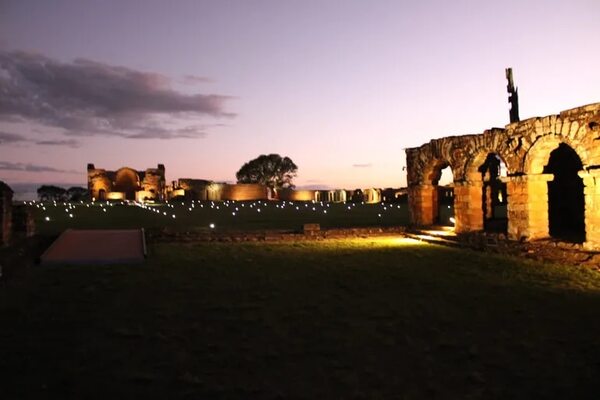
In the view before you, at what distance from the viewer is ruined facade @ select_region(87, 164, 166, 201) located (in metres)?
56.7

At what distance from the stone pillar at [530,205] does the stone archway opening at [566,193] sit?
119 inches

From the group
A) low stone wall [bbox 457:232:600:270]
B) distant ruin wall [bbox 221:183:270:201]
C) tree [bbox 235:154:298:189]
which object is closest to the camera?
low stone wall [bbox 457:232:600:270]

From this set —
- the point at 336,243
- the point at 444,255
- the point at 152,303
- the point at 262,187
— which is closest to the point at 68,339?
the point at 152,303

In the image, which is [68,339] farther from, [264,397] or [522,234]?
[522,234]

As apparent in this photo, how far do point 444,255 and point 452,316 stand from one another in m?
6.45

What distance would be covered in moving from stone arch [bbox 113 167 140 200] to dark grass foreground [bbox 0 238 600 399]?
1995 inches

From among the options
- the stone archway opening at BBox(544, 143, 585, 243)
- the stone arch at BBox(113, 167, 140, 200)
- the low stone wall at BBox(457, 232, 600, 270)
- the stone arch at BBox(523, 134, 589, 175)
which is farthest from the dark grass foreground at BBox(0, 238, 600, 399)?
the stone arch at BBox(113, 167, 140, 200)

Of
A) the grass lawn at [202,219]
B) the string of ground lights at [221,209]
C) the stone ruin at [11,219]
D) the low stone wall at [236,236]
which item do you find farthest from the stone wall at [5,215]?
the string of ground lights at [221,209]

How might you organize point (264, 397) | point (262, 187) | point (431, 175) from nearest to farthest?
point (264, 397)
point (431, 175)
point (262, 187)

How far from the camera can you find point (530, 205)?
Result: 12.9 metres

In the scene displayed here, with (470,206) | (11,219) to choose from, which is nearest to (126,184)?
(11,219)

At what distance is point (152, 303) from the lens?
718 cm

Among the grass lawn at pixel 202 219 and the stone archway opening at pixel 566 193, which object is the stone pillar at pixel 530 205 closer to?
the stone archway opening at pixel 566 193

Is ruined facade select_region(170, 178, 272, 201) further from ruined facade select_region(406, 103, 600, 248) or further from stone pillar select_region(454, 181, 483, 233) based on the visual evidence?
stone pillar select_region(454, 181, 483, 233)
